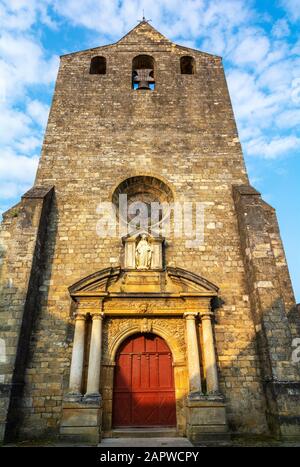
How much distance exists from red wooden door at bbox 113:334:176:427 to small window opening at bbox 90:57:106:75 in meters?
10.4

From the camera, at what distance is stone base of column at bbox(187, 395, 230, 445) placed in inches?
232

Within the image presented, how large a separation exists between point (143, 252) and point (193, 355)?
257cm

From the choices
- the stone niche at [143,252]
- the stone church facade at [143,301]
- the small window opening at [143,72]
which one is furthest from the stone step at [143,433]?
the small window opening at [143,72]

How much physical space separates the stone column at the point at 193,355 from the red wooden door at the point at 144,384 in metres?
0.62

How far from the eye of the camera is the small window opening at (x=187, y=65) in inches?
496

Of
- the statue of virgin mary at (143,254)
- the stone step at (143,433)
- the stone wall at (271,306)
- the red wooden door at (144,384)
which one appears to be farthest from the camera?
the statue of virgin mary at (143,254)

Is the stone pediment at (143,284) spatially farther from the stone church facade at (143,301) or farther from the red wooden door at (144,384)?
the red wooden door at (144,384)

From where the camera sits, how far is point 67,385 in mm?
6531

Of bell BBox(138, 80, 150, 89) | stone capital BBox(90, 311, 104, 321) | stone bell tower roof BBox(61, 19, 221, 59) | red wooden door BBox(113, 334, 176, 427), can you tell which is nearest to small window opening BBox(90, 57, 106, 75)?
stone bell tower roof BBox(61, 19, 221, 59)

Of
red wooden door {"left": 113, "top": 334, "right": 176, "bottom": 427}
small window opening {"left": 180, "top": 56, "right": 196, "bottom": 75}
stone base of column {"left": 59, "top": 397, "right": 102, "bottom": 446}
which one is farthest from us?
small window opening {"left": 180, "top": 56, "right": 196, "bottom": 75}

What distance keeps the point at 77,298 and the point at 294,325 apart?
4966 mm

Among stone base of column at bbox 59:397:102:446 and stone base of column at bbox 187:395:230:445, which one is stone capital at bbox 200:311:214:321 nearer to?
stone base of column at bbox 187:395:230:445

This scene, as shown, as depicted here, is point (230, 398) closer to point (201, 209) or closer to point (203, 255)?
point (203, 255)
